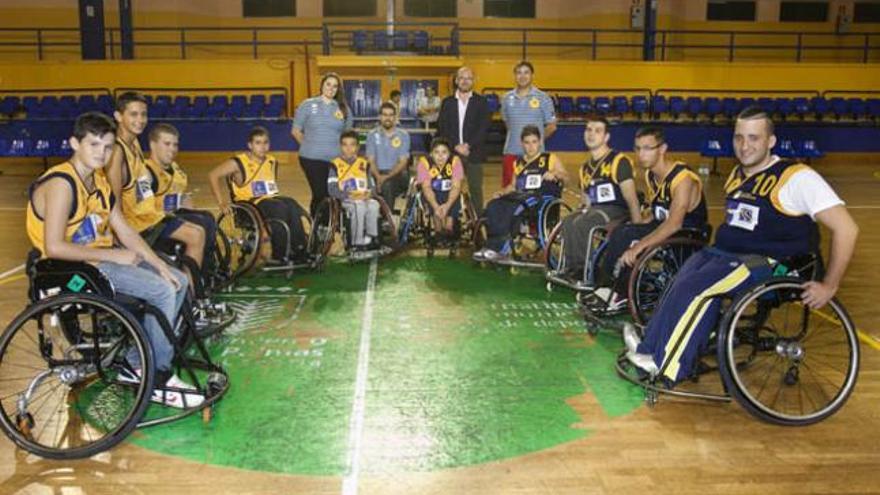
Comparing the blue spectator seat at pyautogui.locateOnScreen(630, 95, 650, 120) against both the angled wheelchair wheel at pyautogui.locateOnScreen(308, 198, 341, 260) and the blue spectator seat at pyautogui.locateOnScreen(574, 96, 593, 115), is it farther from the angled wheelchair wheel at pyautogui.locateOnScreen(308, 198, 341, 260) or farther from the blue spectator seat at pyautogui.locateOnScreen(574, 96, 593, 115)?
the angled wheelchair wheel at pyautogui.locateOnScreen(308, 198, 341, 260)

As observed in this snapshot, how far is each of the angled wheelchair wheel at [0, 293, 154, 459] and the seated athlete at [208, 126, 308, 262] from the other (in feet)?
6.60

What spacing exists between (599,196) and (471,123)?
78.7 inches

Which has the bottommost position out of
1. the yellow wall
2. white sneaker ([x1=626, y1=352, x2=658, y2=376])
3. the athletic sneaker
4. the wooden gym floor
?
the wooden gym floor

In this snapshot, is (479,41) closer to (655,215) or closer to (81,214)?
(655,215)

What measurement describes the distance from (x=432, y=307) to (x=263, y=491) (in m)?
2.30

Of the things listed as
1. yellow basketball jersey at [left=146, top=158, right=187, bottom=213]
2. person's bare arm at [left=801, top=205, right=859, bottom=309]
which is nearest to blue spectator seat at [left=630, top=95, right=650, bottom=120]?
yellow basketball jersey at [left=146, top=158, right=187, bottom=213]

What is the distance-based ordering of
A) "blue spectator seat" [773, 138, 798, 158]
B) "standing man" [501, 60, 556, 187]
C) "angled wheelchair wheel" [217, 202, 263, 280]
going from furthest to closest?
"blue spectator seat" [773, 138, 798, 158] < "standing man" [501, 60, 556, 187] < "angled wheelchair wheel" [217, 202, 263, 280]

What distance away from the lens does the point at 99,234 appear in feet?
10.4

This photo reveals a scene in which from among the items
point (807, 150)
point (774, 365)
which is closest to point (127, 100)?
point (774, 365)

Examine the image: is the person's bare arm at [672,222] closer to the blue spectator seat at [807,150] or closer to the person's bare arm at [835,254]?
the person's bare arm at [835,254]

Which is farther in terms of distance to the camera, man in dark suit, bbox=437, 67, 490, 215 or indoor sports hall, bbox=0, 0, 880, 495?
man in dark suit, bbox=437, 67, 490, 215

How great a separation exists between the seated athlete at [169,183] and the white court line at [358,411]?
0.96m

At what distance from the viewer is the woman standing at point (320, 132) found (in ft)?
20.7

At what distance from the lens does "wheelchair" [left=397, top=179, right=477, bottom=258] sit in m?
6.29
